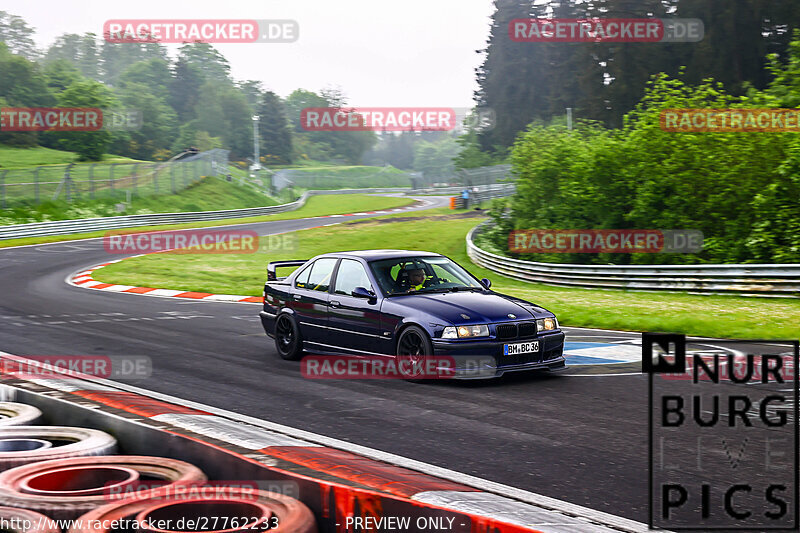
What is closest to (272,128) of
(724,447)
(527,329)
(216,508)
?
(527,329)

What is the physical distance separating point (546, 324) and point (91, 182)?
47722 mm

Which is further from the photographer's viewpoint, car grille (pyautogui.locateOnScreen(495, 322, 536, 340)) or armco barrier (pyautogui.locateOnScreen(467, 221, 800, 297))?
armco barrier (pyautogui.locateOnScreen(467, 221, 800, 297))

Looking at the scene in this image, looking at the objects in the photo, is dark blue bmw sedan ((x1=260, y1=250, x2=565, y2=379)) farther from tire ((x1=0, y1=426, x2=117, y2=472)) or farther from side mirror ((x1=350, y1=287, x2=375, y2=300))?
tire ((x1=0, y1=426, x2=117, y2=472))

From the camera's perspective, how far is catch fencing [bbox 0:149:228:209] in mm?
47938

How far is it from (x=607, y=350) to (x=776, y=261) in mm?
11898

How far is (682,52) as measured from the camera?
54031 mm

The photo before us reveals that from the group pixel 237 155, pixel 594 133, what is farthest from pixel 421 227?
pixel 237 155

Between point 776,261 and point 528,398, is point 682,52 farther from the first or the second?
point 528,398

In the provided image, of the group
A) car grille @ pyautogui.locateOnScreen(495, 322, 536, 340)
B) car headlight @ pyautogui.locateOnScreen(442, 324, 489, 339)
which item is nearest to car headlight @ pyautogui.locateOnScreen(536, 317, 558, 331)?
car grille @ pyautogui.locateOnScreen(495, 322, 536, 340)

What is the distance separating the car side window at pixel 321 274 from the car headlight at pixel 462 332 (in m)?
2.32

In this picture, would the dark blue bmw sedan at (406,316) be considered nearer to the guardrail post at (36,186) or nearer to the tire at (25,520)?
the tire at (25,520)

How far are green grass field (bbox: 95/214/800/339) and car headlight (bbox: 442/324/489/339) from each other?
594 centimetres

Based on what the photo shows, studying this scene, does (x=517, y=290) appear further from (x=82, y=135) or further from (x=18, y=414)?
(x=82, y=135)

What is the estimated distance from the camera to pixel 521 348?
356 inches
